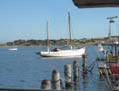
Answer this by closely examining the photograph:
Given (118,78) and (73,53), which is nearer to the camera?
(118,78)

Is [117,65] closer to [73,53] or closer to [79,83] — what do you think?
[79,83]

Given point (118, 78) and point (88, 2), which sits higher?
point (88, 2)

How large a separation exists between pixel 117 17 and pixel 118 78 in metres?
13.1

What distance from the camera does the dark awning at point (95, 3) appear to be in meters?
6.12

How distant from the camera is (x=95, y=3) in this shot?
6207mm

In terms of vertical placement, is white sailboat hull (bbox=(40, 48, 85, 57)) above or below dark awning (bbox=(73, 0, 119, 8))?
below

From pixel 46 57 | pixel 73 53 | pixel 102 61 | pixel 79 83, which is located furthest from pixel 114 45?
pixel 46 57

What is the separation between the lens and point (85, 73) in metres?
40.8

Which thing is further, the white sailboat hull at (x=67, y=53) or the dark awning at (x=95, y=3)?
the white sailboat hull at (x=67, y=53)

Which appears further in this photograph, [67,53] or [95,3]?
[67,53]

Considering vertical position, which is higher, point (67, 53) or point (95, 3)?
point (95, 3)

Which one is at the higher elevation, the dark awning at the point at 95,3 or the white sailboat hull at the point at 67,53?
the dark awning at the point at 95,3

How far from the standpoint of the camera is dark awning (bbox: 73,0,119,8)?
6.12 m

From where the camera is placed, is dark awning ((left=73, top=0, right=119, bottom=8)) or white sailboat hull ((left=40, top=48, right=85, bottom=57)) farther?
white sailboat hull ((left=40, top=48, right=85, bottom=57))
